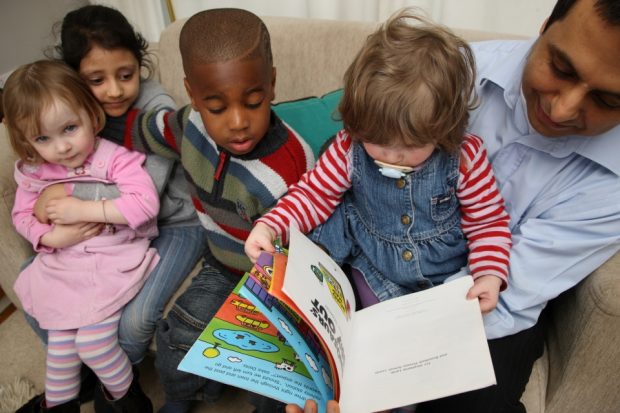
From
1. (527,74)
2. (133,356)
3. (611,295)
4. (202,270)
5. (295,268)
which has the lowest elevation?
(133,356)

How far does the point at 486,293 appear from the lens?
87 cm

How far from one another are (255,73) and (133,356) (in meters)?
0.85

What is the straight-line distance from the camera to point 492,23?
161 cm

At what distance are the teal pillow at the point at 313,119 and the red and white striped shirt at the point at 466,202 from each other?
0.25m

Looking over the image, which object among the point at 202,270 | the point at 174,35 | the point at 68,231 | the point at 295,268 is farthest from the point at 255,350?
the point at 174,35

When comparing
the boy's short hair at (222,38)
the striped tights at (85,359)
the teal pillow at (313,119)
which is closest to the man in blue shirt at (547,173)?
the teal pillow at (313,119)

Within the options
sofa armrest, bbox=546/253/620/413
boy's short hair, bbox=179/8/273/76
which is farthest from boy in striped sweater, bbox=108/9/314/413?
sofa armrest, bbox=546/253/620/413

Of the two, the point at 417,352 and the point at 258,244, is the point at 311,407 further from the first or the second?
the point at 258,244

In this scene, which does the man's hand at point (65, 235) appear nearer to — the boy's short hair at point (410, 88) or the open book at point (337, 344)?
the open book at point (337, 344)

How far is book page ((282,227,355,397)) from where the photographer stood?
0.73 meters

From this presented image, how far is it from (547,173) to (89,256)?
116 centimetres

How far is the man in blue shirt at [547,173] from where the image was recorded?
776 mm

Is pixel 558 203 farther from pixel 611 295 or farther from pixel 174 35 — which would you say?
pixel 174 35

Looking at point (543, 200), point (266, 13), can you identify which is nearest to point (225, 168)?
point (543, 200)
